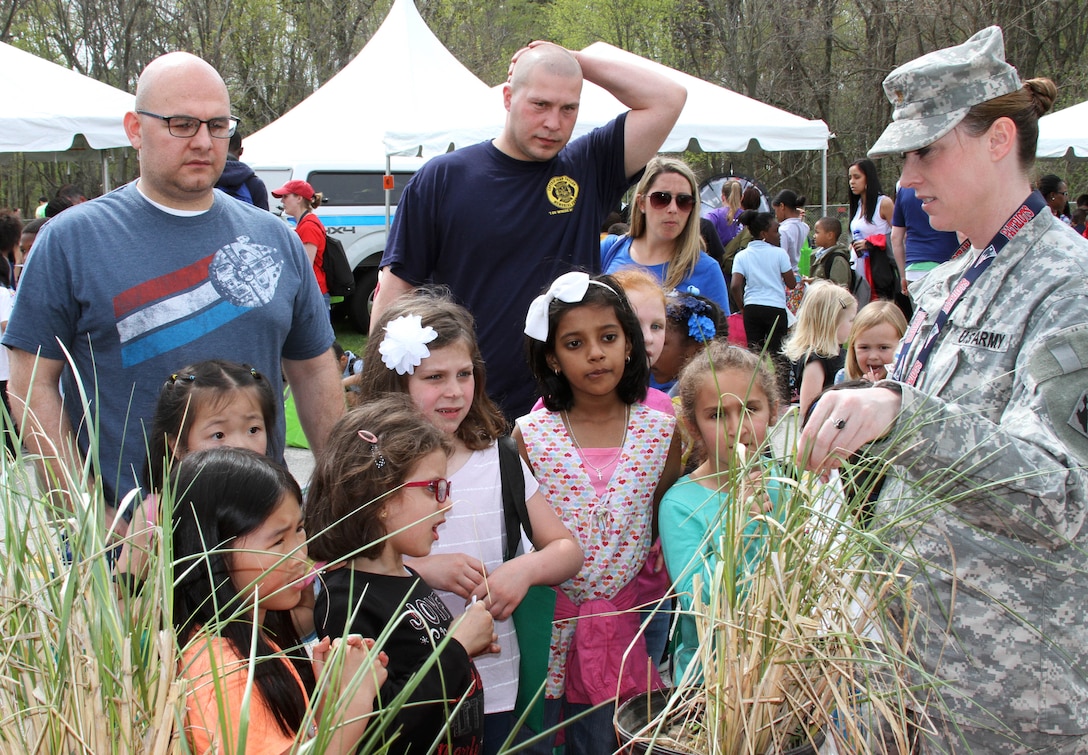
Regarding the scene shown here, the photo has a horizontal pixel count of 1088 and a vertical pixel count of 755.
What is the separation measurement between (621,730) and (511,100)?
6.89ft

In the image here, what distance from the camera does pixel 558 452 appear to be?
260 cm

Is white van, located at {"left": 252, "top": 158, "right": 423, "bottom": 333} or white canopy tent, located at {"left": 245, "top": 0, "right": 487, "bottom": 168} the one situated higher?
white canopy tent, located at {"left": 245, "top": 0, "right": 487, "bottom": 168}

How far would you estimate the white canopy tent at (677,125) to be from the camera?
8852mm

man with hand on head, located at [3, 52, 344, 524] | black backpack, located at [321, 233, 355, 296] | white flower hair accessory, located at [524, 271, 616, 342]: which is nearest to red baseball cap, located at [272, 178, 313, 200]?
black backpack, located at [321, 233, 355, 296]

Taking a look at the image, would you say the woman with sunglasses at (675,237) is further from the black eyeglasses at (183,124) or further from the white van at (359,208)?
the white van at (359,208)

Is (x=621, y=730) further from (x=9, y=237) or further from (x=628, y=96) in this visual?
(x=9, y=237)

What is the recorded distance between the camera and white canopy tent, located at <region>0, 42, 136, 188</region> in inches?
319

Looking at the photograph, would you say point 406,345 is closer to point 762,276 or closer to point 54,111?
point 762,276

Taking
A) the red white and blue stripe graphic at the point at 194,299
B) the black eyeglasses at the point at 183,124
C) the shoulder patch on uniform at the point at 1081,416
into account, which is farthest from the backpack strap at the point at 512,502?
the shoulder patch on uniform at the point at 1081,416

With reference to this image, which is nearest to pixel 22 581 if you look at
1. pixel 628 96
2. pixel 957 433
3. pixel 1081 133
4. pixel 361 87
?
pixel 957 433

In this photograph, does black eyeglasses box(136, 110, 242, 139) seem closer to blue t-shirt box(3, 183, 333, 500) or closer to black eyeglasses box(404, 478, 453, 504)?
blue t-shirt box(3, 183, 333, 500)

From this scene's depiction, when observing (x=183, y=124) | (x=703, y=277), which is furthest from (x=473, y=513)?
(x=703, y=277)

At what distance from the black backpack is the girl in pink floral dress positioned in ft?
20.7

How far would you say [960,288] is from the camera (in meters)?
1.77
